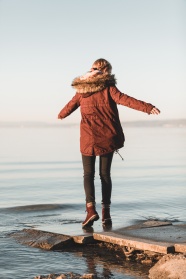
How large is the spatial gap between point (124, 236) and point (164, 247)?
0.73 m

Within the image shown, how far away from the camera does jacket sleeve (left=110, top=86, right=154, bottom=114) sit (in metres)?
7.38

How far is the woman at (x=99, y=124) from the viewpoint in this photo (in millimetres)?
7699

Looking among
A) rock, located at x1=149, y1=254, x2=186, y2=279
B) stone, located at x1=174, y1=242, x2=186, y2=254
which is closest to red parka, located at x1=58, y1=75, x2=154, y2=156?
stone, located at x1=174, y1=242, x2=186, y2=254

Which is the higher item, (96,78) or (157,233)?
(96,78)

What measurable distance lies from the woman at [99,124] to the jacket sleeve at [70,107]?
0.47ft

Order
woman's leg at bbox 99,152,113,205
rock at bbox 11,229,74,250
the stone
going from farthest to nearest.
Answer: woman's leg at bbox 99,152,113,205 < rock at bbox 11,229,74,250 < the stone

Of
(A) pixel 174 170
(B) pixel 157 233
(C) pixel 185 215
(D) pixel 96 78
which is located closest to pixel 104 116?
(D) pixel 96 78

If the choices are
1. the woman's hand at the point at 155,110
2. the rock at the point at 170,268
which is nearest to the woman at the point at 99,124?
the woman's hand at the point at 155,110

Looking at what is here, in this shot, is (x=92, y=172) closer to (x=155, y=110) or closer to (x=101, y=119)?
(x=101, y=119)

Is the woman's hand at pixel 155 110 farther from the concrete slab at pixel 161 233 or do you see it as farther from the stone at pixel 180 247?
the stone at pixel 180 247

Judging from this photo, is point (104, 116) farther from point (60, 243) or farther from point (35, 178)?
point (35, 178)

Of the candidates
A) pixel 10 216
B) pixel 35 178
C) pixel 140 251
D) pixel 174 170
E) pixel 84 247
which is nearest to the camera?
pixel 140 251

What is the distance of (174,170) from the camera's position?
18.6 m

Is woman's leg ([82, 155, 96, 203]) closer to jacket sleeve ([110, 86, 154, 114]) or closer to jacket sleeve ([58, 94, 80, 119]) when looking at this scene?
jacket sleeve ([58, 94, 80, 119])
